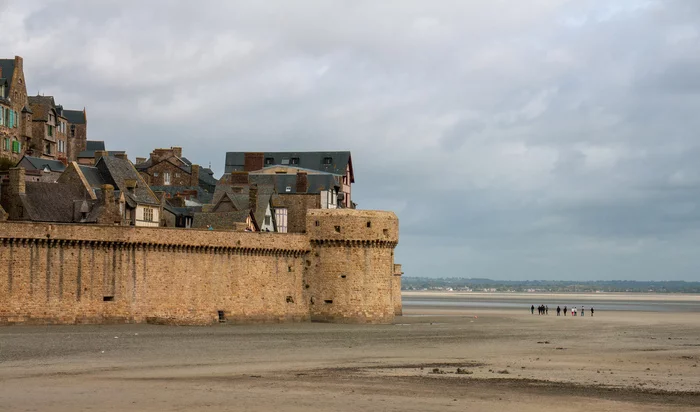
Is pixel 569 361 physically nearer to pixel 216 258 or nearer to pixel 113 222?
pixel 216 258

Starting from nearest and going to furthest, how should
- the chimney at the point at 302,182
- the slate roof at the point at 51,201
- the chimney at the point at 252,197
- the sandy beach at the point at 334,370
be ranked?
the sandy beach at the point at 334,370, the slate roof at the point at 51,201, the chimney at the point at 252,197, the chimney at the point at 302,182

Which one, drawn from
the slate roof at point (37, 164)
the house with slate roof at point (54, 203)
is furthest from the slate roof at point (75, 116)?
the house with slate roof at point (54, 203)

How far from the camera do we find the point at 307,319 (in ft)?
206

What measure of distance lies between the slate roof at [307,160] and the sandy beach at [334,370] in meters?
33.6

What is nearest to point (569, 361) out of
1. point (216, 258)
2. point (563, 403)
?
point (563, 403)

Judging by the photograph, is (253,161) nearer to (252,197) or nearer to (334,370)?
(252,197)

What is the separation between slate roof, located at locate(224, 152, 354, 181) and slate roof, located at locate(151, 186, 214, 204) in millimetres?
3863

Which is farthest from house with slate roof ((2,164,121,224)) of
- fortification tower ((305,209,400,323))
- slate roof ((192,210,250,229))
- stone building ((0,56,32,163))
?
stone building ((0,56,32,163))

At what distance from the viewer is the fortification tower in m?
62.2

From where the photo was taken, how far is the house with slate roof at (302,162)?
9094 centimetres

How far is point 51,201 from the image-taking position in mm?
60844

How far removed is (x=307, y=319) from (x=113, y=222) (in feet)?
39.3

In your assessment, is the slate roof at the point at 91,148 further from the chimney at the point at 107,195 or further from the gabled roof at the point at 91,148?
the chimney at the point at 107,195

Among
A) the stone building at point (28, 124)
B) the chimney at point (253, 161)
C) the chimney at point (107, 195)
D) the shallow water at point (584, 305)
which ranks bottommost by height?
the shallow water at point (584, 305)
